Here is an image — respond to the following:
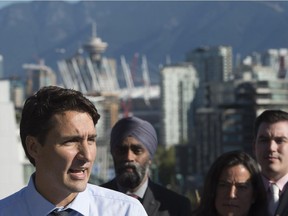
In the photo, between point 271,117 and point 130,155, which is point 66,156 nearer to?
point 130,155

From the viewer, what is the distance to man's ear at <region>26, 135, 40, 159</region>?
3.61 metres

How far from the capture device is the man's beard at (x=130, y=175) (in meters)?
5.37

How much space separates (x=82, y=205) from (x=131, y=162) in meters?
1.89

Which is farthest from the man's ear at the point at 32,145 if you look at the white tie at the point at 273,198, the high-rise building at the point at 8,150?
the high-rise building at the point at 8,150

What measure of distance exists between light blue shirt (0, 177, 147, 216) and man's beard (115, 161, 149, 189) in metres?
1.79

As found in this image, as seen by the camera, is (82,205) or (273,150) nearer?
(82,205)

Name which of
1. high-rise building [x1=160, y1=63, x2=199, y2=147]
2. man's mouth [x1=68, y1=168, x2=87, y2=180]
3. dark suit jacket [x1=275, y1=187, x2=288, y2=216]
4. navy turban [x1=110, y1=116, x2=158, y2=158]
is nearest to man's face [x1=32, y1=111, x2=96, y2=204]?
man's mouth [x1=68, y1=168, x2=87, y2=180]

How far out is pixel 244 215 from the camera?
17.3 ft

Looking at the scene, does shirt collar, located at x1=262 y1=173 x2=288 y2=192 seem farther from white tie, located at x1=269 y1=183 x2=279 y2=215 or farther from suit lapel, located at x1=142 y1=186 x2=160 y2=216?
suit lapel, located at x1=142 y1=186 x2=160 y2=216

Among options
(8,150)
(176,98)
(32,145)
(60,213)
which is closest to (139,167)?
(32,145)

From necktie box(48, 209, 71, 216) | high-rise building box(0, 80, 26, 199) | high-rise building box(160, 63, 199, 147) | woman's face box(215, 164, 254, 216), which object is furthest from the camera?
high-rise building box(160, 63, 199, 147)

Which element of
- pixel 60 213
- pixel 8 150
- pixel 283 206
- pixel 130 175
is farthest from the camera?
pixel 8 150

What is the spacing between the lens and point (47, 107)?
3.58 meters

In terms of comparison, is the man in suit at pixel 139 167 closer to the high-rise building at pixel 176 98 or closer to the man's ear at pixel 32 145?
the man's ear at pixel 32 145
